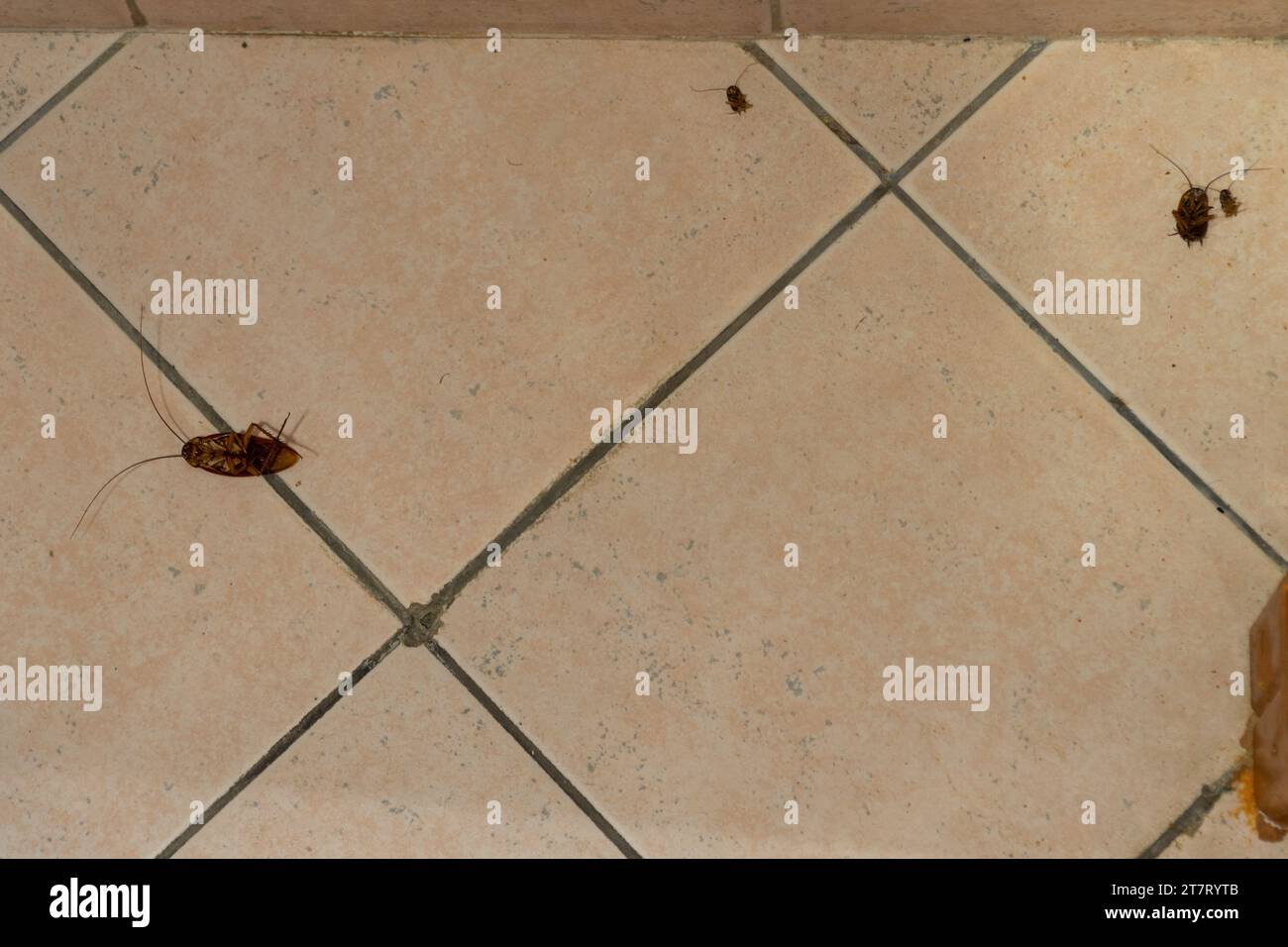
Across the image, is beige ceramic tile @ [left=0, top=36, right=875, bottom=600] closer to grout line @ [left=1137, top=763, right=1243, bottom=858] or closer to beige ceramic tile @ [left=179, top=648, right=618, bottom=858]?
beige ceramic tile @ [left=179, top=648, right=618, bottom=858]

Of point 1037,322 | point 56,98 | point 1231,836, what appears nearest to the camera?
point 1231,836

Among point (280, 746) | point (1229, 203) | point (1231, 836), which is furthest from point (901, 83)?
point (280, 746)

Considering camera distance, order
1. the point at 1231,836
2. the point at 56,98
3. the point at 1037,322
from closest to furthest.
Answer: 1. the point at 1231,836
2. the point at 1037,322
3. the point at 56,98

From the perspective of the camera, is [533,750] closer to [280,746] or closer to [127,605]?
[280,746]

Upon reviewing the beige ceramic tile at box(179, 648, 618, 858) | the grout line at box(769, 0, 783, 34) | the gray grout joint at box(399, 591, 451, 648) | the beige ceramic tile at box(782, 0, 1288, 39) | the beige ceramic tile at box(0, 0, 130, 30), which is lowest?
the beige ceramic tile at box(179, 648, 618, 858)

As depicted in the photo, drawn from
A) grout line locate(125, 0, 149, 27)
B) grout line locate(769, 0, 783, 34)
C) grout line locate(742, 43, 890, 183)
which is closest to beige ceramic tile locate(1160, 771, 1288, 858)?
grout line locate(742, 43, 890, 183)

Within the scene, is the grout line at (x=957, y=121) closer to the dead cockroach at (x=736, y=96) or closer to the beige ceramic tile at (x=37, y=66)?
the dead cockroach at (x=736, y=96)
